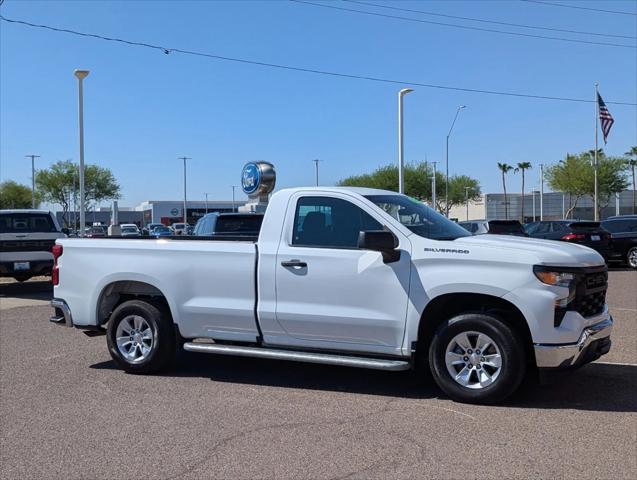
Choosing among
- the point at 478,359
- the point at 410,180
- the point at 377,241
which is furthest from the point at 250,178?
the point at 410,180

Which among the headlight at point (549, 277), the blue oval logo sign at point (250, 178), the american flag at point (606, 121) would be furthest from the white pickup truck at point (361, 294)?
the american flag at point (606, 121)

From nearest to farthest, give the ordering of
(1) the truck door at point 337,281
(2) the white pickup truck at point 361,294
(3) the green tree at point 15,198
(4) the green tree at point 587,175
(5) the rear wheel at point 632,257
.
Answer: (2) the white pickup truck at point 361,294 → (1) the truck door at point 337,281 → (5) the rear wheel at point 632,257 → (4) the green tree at point 587,175 → (3) the green tree at point 15,198

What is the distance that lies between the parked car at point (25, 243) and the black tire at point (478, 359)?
11.7 meters

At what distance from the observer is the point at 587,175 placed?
65625mm

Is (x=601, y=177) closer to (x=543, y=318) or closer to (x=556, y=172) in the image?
(x=556, y=172)

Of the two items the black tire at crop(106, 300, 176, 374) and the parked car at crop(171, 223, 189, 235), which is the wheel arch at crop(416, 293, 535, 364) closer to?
the black tire at crop(106, 300, 176, 374)

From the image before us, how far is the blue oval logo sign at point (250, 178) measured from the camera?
14820 mm

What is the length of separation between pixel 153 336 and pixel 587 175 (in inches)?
2570

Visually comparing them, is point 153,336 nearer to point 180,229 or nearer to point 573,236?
point 573,236

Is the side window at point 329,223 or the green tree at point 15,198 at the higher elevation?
the green tree at point 15,198

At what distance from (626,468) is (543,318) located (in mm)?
1495

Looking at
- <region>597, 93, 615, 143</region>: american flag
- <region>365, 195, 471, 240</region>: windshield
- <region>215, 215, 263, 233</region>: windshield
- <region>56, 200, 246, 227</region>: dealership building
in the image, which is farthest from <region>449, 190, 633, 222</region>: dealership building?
<region>365, 195, 471, 240</region>: windshield

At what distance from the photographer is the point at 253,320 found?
6.77 meters

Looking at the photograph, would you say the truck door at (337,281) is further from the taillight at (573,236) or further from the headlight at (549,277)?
the taillight at (573,236)
